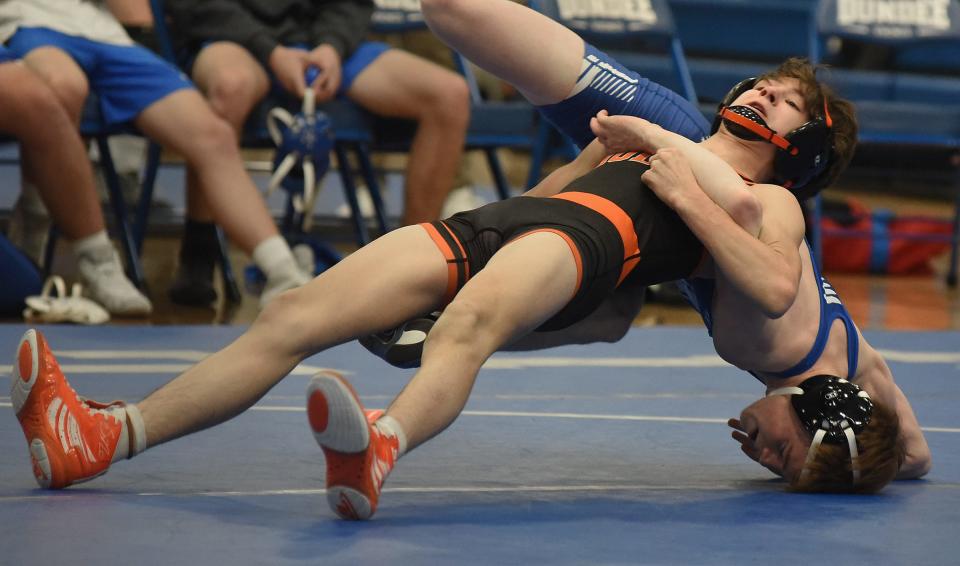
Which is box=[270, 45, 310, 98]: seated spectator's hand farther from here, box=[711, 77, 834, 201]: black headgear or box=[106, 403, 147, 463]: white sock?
box=[106, 403, 147, 463]: white sock

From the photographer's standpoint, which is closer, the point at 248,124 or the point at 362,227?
the point at 248,124

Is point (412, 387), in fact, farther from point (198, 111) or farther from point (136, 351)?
point (198, 111)

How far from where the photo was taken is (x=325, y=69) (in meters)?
4.99

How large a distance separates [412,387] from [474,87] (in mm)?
3721

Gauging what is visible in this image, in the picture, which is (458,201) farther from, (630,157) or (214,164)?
(630,157)

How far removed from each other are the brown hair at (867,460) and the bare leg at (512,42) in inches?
36.9

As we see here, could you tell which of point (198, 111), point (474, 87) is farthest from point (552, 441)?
point (474, 87)

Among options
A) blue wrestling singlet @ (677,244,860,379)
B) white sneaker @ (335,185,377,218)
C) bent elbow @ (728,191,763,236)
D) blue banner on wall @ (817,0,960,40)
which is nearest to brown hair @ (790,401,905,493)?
blue wrestling singlet @ (677,244,860,379)

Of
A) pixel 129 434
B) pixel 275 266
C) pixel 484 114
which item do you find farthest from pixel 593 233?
pixel 484 114

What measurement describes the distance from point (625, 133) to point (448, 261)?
0.53m

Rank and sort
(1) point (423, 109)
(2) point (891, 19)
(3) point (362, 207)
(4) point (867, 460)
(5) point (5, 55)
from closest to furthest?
1. (4) point (867, 460)
2. (5) point (5, 55)
3. (1) point (423, 109)
4. (2) point (891, 19)
5. (3) point (362, 207)

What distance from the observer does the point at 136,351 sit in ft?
13.3

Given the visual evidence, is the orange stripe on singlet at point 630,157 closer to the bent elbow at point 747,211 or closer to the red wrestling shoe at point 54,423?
the bent elbow at point 747,211

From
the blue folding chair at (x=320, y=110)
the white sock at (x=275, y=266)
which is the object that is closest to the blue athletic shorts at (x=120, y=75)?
the blue folding chair at (x=320, y=110)
